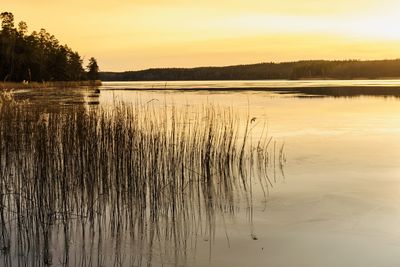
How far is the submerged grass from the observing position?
510 cm

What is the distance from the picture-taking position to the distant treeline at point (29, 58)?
5638 centimetres

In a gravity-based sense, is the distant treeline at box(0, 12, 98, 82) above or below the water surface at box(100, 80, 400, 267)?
above

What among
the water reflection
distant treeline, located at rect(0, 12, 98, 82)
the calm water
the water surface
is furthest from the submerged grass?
distant treeline, located at rect(0, 12, 98, 82)

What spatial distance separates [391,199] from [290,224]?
6.66 feet

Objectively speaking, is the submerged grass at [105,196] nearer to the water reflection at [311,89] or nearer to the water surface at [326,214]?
the water surface at [326,214]

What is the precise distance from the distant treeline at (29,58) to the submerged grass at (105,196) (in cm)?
4250

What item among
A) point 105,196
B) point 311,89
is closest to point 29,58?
point 311,89

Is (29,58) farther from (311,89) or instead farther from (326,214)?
(326,214)

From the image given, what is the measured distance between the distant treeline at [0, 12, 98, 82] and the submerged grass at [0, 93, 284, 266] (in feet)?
139

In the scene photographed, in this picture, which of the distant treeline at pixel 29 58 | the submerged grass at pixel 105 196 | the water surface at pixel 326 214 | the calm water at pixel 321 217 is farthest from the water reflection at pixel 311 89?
the submerged grass at pixel 105 196

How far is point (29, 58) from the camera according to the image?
195 ft

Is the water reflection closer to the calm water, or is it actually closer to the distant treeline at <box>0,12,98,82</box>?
the distant treeline at <box>0,12,98,82</box>

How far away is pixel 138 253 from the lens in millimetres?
5023

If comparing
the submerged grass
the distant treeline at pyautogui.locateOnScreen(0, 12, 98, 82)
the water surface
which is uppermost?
the distant treeline at pyautogui.locateOnScreen(0, 12, 98, 82)
